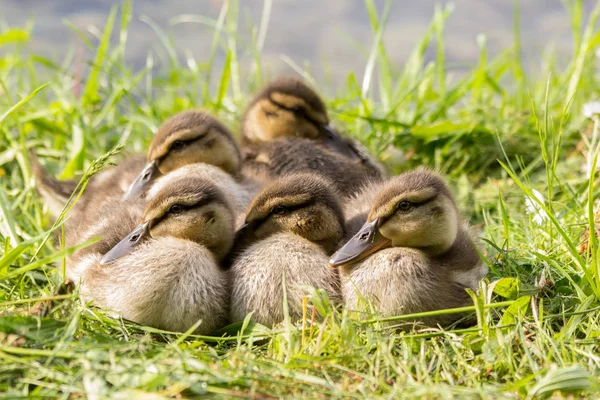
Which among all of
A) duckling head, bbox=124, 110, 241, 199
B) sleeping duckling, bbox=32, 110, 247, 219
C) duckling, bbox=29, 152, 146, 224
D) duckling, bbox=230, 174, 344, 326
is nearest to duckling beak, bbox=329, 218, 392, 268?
duckling, bbox=230, 174, 344, 326

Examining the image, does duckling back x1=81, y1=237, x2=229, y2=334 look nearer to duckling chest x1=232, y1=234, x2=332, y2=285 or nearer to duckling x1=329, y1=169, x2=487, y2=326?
duckling chest x1=232, y1=234, x2=332, y2=285

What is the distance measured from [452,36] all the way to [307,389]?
666 centimetres

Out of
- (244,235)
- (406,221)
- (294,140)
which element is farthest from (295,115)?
Result: (406,221)

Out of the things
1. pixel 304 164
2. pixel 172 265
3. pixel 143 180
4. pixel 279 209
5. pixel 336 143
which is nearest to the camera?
pixel 172 265

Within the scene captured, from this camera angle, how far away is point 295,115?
13.3 ft

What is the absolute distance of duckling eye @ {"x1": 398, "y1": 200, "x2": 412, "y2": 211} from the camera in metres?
2.74

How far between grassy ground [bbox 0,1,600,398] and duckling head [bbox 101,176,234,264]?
0.95 ft

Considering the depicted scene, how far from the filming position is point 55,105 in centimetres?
482

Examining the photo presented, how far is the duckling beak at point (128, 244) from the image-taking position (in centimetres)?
275

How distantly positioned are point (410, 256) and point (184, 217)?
0.86 meters

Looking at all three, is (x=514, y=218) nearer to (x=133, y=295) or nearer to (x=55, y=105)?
(x=133, y=295)

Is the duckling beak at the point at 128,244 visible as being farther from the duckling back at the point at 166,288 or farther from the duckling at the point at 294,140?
the duckling at the point at 294,140

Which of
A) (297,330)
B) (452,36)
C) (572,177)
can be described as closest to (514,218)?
(572,177)

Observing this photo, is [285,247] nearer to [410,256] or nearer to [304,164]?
[410,256]
